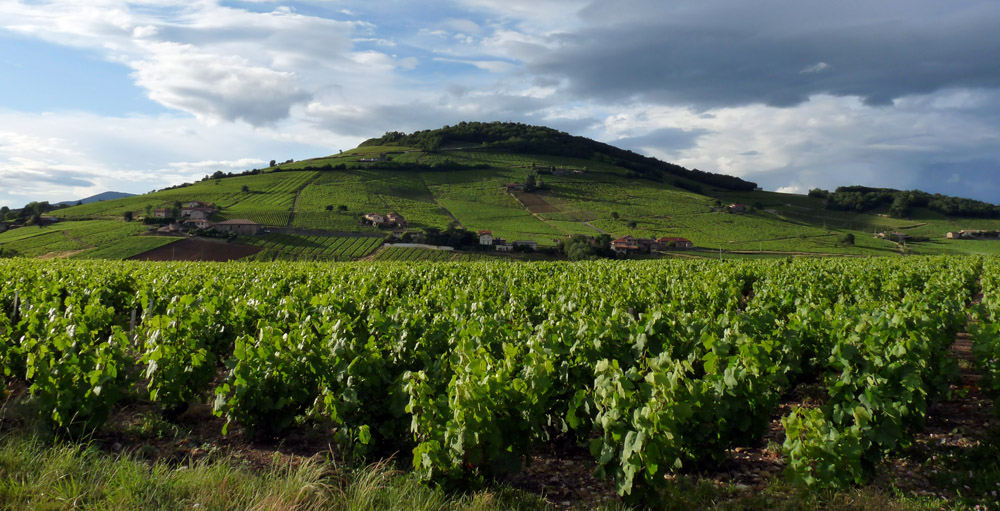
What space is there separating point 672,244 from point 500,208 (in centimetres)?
2953

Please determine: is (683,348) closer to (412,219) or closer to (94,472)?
(94,472)

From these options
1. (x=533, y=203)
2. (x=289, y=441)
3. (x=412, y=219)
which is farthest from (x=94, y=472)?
(x=533, y=203)

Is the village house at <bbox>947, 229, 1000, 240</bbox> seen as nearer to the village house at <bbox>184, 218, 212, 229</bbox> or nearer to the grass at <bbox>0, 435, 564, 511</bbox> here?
the grass at <bbox>0, 435, 564, 511</bbox>

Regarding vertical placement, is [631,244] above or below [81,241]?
above

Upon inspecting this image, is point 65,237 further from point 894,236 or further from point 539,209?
point 894,236

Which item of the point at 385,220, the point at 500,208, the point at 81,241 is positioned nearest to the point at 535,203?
the point at 500,208

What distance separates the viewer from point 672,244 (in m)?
73.3

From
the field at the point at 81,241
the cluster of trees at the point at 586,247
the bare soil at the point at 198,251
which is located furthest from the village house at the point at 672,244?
the field at the point at 81,241

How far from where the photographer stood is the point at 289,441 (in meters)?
6.96

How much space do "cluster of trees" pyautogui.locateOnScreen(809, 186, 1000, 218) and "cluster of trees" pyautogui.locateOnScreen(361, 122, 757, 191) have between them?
78.5 ft

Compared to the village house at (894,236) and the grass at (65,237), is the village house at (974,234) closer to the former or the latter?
the village house at (894,236)

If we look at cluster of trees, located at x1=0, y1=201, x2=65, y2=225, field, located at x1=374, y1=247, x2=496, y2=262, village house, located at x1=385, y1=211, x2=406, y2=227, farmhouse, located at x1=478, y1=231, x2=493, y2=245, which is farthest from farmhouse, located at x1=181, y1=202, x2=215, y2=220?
farmhouse, located at x1=478, y1=231, x2=493, y2=245

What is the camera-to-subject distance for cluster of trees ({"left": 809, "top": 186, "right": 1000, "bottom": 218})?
9281 cm

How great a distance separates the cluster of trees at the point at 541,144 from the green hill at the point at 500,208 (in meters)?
0.68
